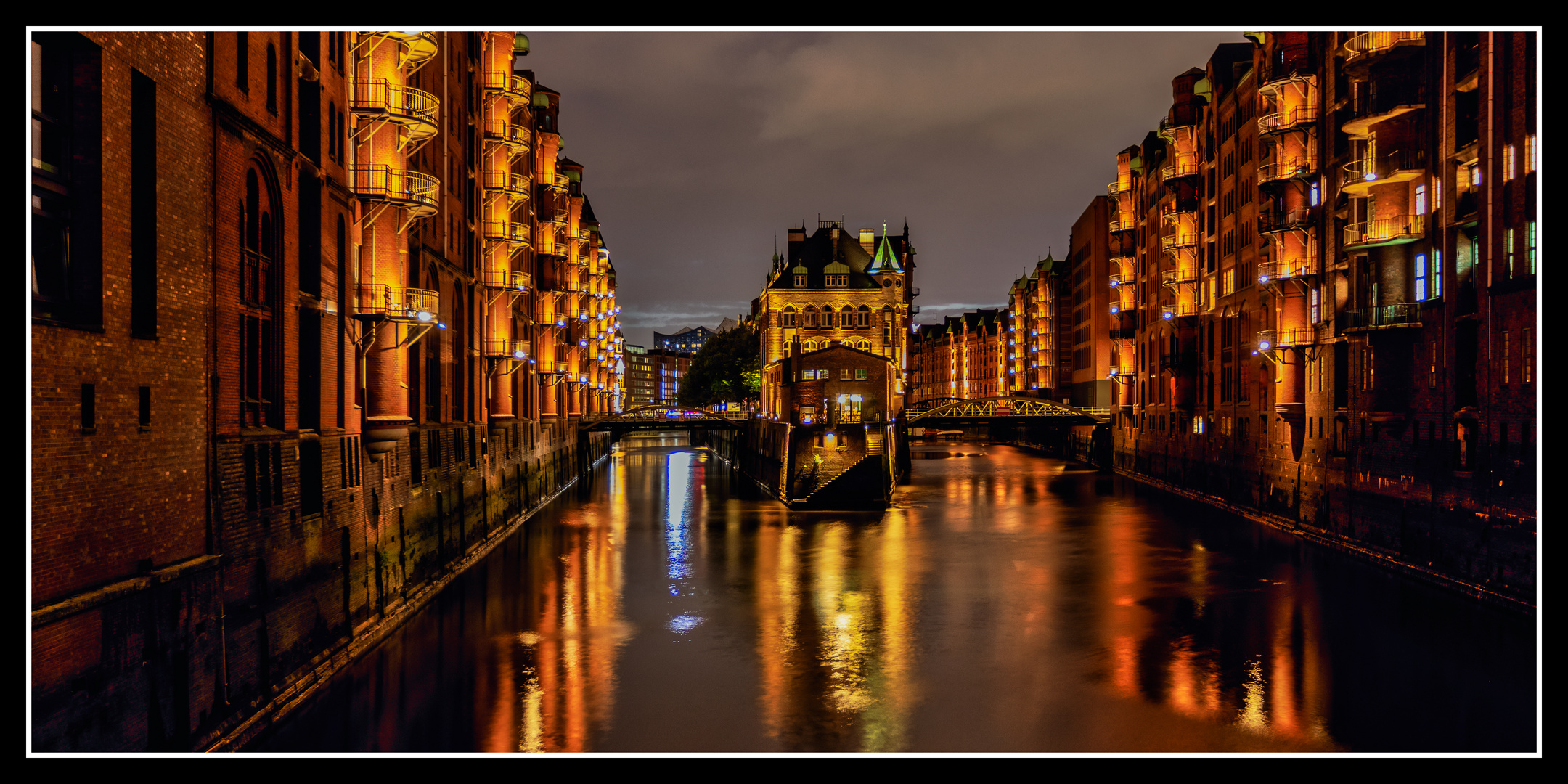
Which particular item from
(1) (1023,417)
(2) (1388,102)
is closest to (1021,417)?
(1) (1023,417)

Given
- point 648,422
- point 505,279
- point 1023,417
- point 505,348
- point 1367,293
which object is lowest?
point 648,422

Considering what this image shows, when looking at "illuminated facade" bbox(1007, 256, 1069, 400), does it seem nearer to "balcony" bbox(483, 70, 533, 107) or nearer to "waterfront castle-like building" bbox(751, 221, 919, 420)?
"waterfront castle-like building" bbox(751, 221, 919, 420)

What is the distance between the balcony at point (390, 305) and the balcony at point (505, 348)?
785 inches

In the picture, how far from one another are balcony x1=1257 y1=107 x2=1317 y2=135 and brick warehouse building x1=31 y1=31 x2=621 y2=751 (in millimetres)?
33133

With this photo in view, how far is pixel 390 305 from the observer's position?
26.5m

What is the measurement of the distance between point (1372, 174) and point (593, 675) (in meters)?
29.1

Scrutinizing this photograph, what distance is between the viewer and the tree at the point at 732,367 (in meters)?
115

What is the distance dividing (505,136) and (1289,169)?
34.1 metres

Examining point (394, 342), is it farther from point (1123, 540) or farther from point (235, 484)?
point (1123, 540)

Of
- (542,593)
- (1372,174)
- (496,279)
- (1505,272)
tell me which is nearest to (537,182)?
(496,279)

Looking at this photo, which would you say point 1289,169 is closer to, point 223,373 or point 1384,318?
point 1384,318

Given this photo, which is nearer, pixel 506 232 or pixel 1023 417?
pixel 506 232

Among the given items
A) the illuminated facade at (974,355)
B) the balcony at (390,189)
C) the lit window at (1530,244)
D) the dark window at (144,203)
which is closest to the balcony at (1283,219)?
the lit window at (1530,244)

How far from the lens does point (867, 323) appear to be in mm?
94750
